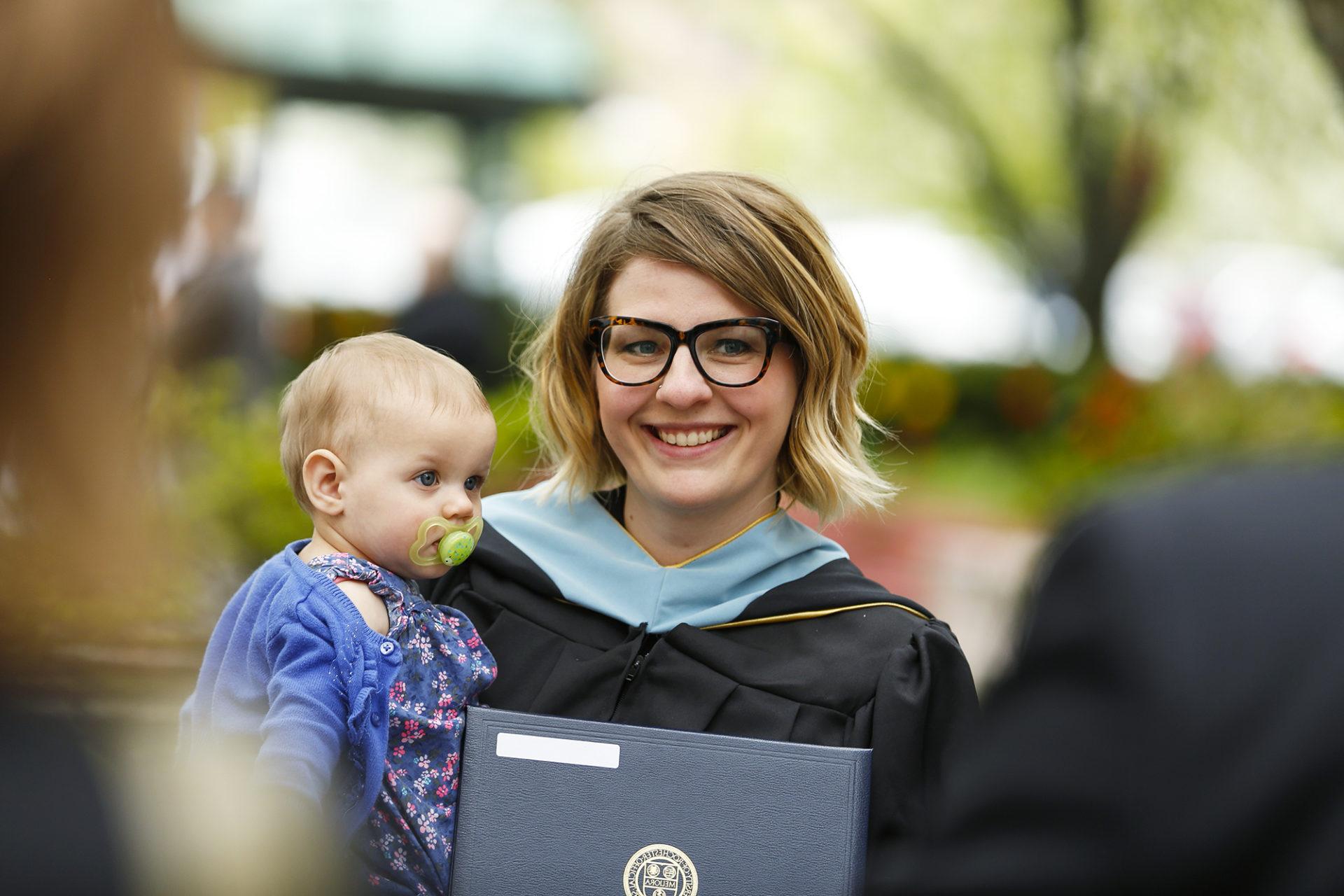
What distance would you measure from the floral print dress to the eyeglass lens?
2.12ft

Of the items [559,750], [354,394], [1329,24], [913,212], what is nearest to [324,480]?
[354,394]

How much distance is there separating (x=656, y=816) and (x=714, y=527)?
72 cm

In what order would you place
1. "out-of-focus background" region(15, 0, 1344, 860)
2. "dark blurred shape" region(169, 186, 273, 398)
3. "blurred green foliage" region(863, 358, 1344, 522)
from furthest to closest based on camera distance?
1. "blurred green foliage" region(863, 358, 1344, 522)
2. "out-of-focus background" region(15, 0, 1344, 860)
3. "dark blurred shape" region(169, 186, 273, 398)

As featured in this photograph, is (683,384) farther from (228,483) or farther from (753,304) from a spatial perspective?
(228,483)

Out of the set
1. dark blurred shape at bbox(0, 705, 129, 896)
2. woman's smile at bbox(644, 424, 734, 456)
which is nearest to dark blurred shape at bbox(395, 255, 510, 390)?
woman's smile at bbox(644, 424, 734, 456)

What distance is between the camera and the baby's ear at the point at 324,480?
7.61 ft

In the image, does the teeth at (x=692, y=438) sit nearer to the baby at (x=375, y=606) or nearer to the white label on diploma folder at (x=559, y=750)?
the baby at (x=375, y=606)

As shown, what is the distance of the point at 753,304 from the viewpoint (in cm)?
267

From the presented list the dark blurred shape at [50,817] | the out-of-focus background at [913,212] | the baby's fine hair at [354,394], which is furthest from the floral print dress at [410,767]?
the out-of-focus background at [913,212]

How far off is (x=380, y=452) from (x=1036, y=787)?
142 centimetres

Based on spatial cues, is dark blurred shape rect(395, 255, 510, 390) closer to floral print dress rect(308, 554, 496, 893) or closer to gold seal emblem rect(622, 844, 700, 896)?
floral print dress rect(308, 554, 496, 893)

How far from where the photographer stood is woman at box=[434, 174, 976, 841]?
2543mm

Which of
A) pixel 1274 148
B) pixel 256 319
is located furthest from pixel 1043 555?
pixel 1274 148

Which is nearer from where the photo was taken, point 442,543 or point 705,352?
point 442,543
